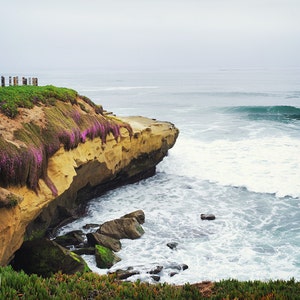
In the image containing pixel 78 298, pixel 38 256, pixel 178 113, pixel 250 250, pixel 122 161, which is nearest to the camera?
pixel 78 298

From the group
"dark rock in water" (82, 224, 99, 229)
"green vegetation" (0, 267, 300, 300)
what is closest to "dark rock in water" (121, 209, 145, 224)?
"dark rock in water" (82, 224, 99, 229)

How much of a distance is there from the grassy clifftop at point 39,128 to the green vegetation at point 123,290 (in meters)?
5.08

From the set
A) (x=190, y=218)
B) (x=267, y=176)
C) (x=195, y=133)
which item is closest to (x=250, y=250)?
(x=190, y=218)

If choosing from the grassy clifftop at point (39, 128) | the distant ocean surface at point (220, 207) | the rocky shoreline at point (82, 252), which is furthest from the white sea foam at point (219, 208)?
the grassy clifftop at point (39, 128)

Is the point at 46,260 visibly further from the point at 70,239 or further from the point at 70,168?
the point at 70,168

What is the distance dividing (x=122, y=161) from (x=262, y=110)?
39.3 metres

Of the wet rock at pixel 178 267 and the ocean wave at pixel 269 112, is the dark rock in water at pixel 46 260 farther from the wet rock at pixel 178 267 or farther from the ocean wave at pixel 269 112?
the ocean wave at pixel 269 112

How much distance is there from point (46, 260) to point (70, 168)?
4.24 m

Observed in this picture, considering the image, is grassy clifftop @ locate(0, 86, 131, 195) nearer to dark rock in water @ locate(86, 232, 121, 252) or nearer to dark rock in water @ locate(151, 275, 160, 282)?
dark rock in water @ locate(86, 232, 121, 252)

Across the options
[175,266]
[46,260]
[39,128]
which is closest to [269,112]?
[39,128]

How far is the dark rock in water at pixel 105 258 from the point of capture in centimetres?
1345

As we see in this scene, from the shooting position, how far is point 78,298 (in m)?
7.50

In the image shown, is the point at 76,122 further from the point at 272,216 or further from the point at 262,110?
the point at 262,110

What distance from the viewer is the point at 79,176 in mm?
18250
